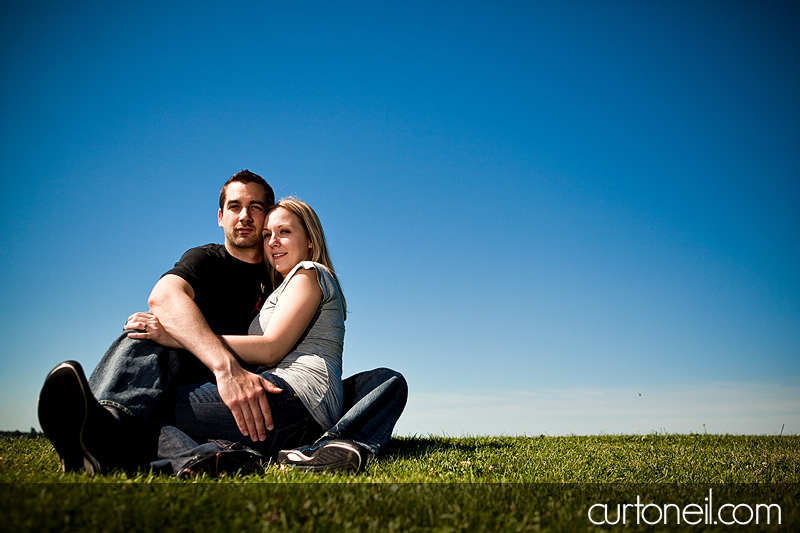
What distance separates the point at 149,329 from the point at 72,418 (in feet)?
3.26

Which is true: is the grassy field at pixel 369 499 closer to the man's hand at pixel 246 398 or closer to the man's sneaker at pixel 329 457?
the man's sneaker at pixel 329 457

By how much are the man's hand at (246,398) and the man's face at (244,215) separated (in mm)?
1734

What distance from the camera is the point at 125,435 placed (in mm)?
4074

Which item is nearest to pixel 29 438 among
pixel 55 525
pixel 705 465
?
pixel 55 525

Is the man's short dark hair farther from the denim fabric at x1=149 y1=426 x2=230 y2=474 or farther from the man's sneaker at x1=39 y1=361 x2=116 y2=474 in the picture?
the man's sneaker at x1=39 y1=361 x2=116 y2=474

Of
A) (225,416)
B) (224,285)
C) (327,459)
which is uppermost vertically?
(224,285)

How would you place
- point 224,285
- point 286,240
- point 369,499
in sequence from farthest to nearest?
point 224,285 < point 286,240 < point 369,499

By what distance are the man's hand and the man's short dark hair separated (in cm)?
215

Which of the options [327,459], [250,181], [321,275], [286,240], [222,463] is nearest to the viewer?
[222,463]

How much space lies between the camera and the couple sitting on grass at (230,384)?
383 cm

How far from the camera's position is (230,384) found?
4.33 meters

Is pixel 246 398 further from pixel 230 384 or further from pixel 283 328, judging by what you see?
pixel 283 328

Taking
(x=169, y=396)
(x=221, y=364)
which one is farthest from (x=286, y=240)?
(x=169, y=396)

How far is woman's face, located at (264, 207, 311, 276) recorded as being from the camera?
5289 mm
